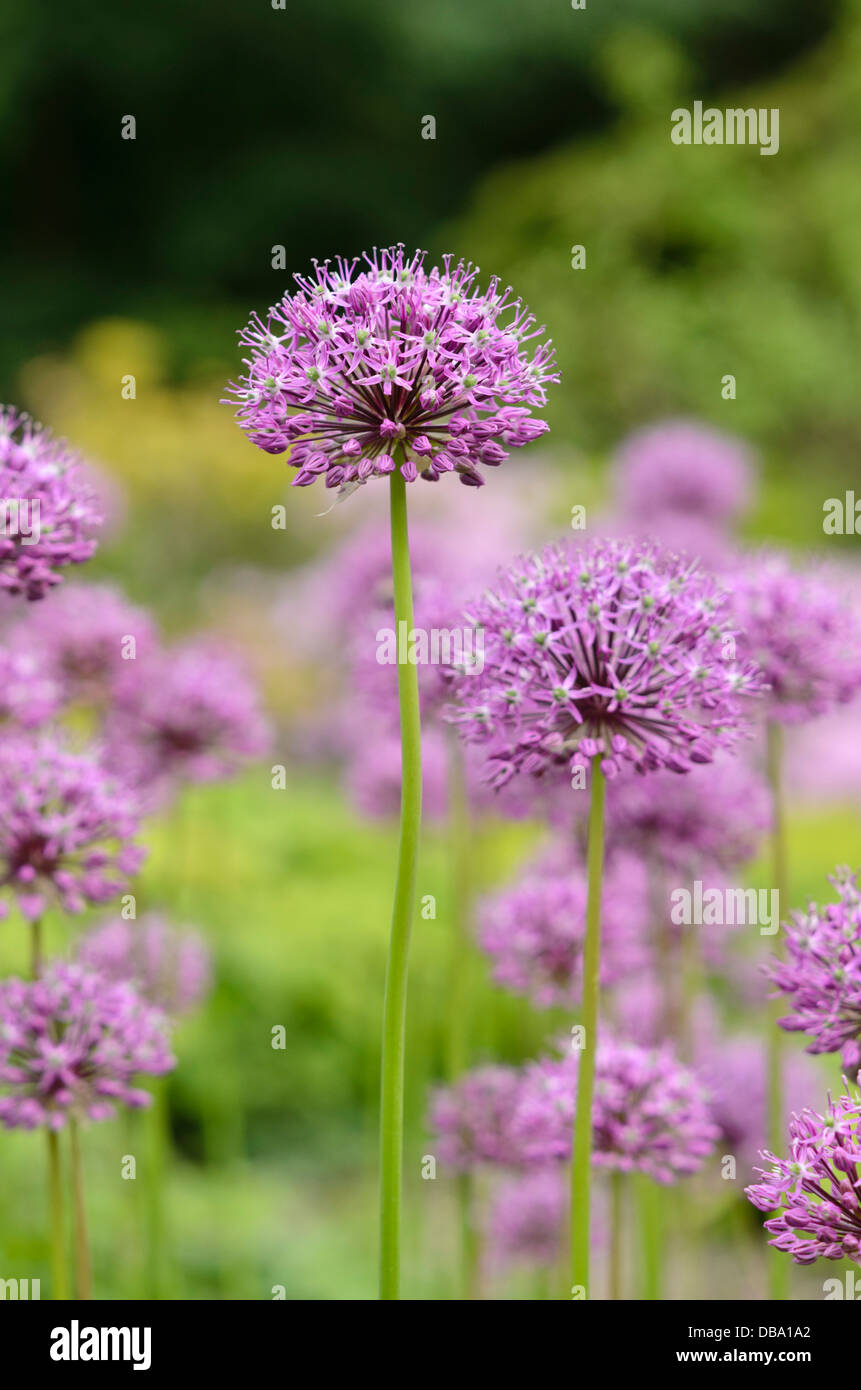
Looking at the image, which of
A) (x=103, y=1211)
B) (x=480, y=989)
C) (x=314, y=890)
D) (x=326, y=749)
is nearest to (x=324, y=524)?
(x=326, y=749)

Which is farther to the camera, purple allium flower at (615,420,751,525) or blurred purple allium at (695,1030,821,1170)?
purple allium flower at (615,420,751,525)

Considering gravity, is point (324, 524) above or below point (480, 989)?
above

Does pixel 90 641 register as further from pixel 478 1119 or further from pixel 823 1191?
pixel 823 1191

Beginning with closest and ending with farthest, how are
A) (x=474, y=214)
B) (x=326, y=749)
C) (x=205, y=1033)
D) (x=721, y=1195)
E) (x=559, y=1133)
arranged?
(x=559, y=1133) < (x=721, y=1195) < (x=205, y=1033) < (x=326, y=749) < (x=474, y=214)

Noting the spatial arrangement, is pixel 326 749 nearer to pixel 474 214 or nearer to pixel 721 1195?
pixel 721 1195

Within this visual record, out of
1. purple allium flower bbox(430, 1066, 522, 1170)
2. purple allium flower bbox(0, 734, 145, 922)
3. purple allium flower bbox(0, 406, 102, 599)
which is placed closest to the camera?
purple allium flower bbox(0, 406, 102, 599)

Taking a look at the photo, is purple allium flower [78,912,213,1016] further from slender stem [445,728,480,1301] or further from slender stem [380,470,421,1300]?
slender stem [380,470,421,1300]

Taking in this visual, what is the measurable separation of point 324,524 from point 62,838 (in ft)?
34.8

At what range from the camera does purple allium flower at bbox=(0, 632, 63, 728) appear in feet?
10.1

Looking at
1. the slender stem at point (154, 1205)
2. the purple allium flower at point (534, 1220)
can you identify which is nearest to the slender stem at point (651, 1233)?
the purple allium flower at point (534, 1220)

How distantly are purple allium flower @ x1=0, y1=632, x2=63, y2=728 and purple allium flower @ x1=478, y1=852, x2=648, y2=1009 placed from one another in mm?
1087

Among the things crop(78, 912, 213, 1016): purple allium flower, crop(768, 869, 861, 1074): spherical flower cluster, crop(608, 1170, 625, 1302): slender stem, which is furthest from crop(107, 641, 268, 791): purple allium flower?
crop(768, 869, 861, 1074): spherical flower cluster

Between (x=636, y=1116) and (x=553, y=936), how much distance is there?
2.43ft
